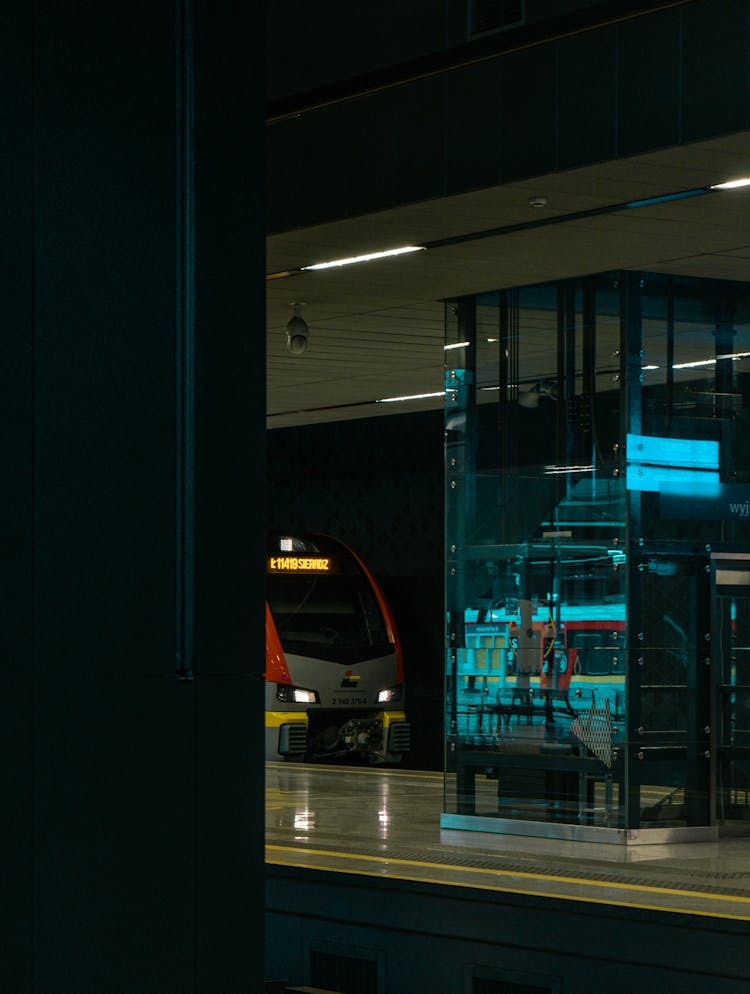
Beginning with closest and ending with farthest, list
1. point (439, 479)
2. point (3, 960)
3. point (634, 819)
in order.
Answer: point (3, 960)
point (634, 819)
point (439, 479)

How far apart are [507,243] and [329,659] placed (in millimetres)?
9178

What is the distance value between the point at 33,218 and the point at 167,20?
63 cm

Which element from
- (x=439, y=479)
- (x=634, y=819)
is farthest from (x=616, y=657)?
(x=439, y=479)

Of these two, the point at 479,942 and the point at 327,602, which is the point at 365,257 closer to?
the point at 479,942

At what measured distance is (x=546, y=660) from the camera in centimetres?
958

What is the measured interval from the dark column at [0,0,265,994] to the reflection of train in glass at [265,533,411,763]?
41.2 feet

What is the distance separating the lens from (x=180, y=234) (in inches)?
159

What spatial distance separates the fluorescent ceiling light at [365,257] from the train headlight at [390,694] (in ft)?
29.0

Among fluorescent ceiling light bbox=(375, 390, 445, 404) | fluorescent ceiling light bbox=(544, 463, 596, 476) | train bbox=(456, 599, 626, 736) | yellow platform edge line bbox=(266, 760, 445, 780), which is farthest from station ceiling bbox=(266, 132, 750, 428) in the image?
yellow platform edge line bbox=(266, 760, 445, 780)

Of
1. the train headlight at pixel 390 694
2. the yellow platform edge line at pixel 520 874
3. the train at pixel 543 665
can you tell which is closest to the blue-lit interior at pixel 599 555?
the train at pixel 543 665

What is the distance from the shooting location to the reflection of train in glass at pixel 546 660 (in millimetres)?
9375

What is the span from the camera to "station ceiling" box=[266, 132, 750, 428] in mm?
7684

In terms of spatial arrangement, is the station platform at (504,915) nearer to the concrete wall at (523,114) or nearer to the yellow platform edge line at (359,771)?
the concrete wall at (523,114)

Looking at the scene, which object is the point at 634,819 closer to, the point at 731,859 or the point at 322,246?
the point at 731,859
